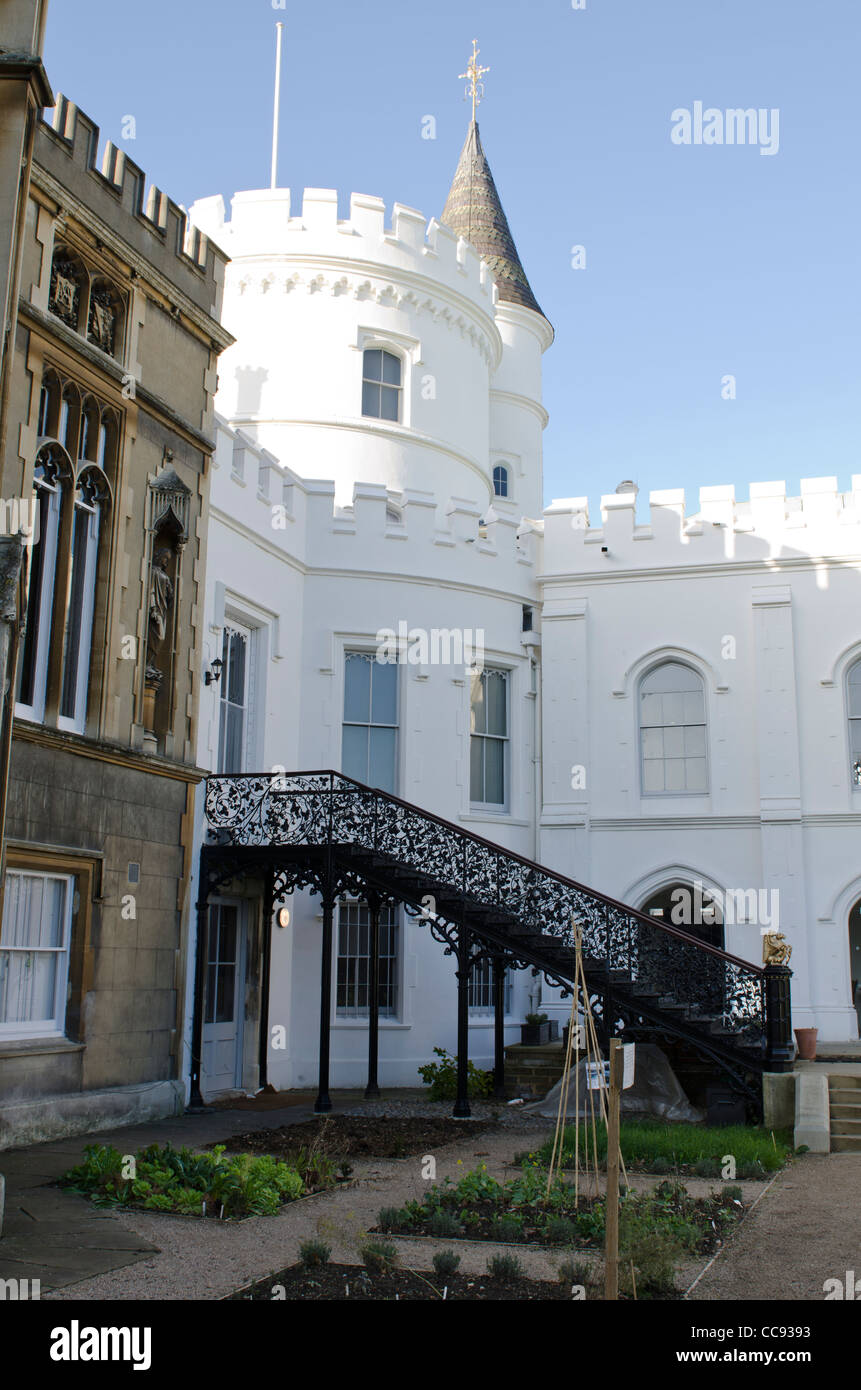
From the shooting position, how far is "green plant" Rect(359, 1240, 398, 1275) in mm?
7168

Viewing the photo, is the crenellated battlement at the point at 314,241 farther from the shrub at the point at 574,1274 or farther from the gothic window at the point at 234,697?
the shrub at the point at 574,1274

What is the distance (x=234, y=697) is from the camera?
16969 mm

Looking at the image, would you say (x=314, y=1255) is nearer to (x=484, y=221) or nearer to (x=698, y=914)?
(x=698, y=914)

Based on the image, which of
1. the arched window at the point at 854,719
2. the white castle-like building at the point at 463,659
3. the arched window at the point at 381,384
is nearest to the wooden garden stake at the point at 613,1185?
the white castle-like building at the point at 463,659

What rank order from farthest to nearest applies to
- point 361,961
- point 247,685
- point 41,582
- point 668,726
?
1. point 668,726
2. point 361,961
3. point 247,685
4. point 41,582

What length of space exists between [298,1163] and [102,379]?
8.00 meters

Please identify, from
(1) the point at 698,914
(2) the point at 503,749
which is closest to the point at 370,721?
(2) the point at 503,749

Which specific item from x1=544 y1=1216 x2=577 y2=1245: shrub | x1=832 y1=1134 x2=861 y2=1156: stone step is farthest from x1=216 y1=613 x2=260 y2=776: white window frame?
x1=544 y1=1216 x2=577 y2=1245: shrub

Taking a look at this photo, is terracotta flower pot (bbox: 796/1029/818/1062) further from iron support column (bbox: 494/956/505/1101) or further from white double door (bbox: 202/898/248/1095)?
white double door (bbox: 202/898/248/1095)

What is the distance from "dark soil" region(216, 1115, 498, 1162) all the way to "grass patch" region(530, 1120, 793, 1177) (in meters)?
1.29

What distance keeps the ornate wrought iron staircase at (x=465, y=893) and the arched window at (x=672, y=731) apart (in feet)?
16.1

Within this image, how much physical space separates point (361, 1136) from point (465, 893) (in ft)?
11.4

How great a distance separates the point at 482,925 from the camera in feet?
49.2

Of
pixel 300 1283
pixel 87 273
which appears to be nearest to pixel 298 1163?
pixel 300 1283
